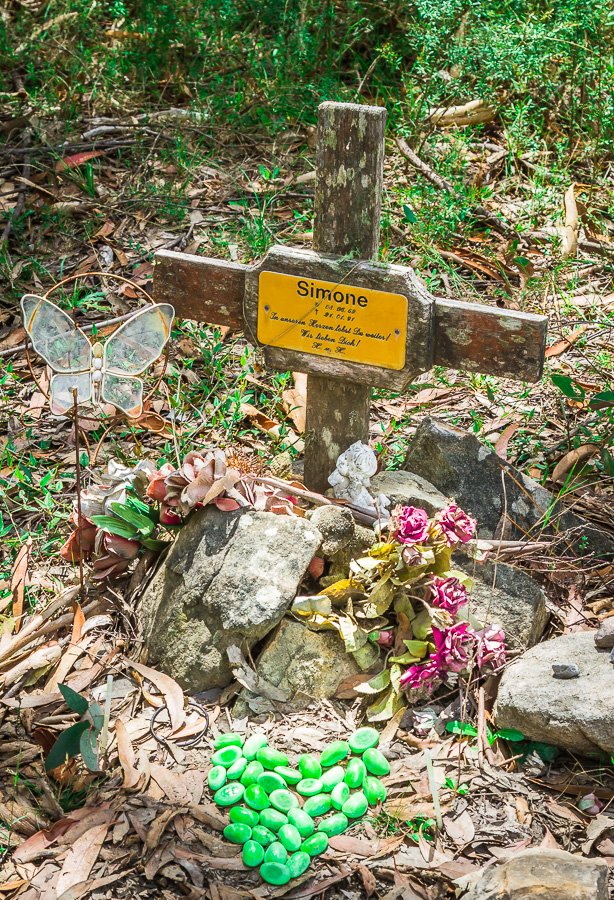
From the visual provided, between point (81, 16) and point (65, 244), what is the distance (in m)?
1.82

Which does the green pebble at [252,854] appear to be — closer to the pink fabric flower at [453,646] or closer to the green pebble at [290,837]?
the green pebble at [290,837]

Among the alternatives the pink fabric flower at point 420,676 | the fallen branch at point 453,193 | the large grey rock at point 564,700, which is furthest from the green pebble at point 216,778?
the fallen branch at point 453,193

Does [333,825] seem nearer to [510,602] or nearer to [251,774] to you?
[251,774]

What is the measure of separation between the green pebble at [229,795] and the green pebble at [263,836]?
0.11 m

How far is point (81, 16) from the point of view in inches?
207

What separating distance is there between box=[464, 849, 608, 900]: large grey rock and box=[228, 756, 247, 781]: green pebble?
2.27 ft

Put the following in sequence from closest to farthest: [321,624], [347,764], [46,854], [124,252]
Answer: [46,854] → [347,764] → [321,624] → [124,252]

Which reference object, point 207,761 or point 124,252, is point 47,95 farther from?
point 207,761

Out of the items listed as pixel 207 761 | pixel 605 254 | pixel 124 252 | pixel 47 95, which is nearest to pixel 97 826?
pixel 207 761

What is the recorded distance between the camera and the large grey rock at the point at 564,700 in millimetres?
2279

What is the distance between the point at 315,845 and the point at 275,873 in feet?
0.41

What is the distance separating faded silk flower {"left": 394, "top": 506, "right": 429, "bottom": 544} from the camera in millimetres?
2580

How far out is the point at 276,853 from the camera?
215cm

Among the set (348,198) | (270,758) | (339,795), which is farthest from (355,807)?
(348,198)
